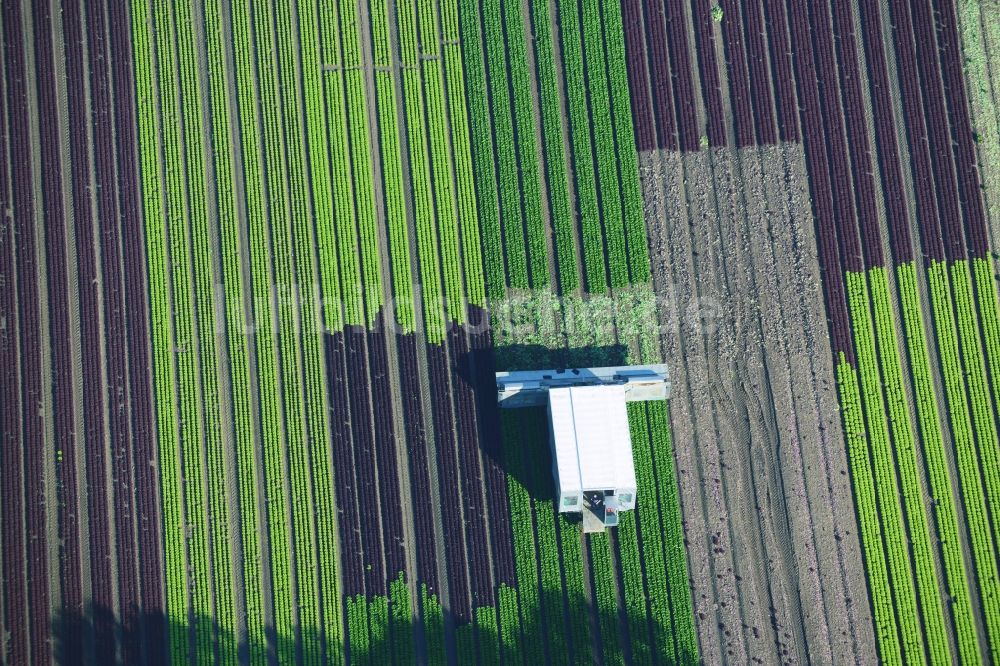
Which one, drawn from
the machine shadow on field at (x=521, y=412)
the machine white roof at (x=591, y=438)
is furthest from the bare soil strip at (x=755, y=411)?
the machine shadow on field at (x=521, y=412)

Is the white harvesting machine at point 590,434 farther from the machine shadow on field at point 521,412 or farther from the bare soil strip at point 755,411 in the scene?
the bare soil strip at point 755,411

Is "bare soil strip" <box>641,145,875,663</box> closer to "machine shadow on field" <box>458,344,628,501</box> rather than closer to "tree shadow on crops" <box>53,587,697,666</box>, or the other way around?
"tree shadow on crops" <box>53,587,697,666</box>

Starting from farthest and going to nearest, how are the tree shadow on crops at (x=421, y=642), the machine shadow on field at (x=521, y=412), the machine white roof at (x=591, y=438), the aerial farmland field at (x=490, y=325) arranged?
the machine shadow on field at (x=521, y=412) < the aerial farmland field at (x=490, y=325) < the tree shadow on crops at (x=421, y=642) < the machine white roof at (x=591, y=438)

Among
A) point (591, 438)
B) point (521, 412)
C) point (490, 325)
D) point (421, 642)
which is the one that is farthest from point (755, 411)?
point (421, 642)

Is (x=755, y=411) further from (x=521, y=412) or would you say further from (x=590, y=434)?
(x=521, y=412)

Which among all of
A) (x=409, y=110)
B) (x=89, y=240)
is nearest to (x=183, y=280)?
(x=89, y=240)

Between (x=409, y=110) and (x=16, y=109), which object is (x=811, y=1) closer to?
(x=409, y=110)
